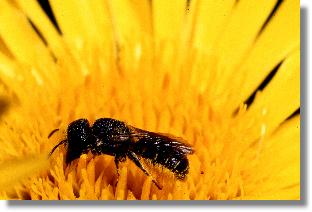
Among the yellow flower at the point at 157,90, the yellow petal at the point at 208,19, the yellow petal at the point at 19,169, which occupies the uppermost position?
the yellow petal at the point at 208,19

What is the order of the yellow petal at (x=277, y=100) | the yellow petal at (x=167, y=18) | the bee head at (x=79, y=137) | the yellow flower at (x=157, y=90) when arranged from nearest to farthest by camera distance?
the bee head at (x=79, y=137) < the yellow flower at (x=157, y=90) < the yellow petal at (x=277, y=100) < the yellow petal at (x=167, y=18)

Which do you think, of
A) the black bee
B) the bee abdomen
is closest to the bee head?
the black bee

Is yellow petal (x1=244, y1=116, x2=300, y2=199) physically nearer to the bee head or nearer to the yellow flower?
the yellow flower

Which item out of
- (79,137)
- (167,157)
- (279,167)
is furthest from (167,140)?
(279,167)

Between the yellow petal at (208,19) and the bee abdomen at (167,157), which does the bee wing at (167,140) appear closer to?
the bee abdomen at (167,157)

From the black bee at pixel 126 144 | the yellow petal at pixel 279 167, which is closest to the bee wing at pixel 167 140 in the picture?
the black bee at pixel 126 144

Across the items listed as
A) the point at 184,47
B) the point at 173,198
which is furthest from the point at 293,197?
the point at 184,47

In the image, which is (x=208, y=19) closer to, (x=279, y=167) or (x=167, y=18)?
(x=167, y=18)

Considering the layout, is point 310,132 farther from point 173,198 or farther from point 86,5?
point 86,5
